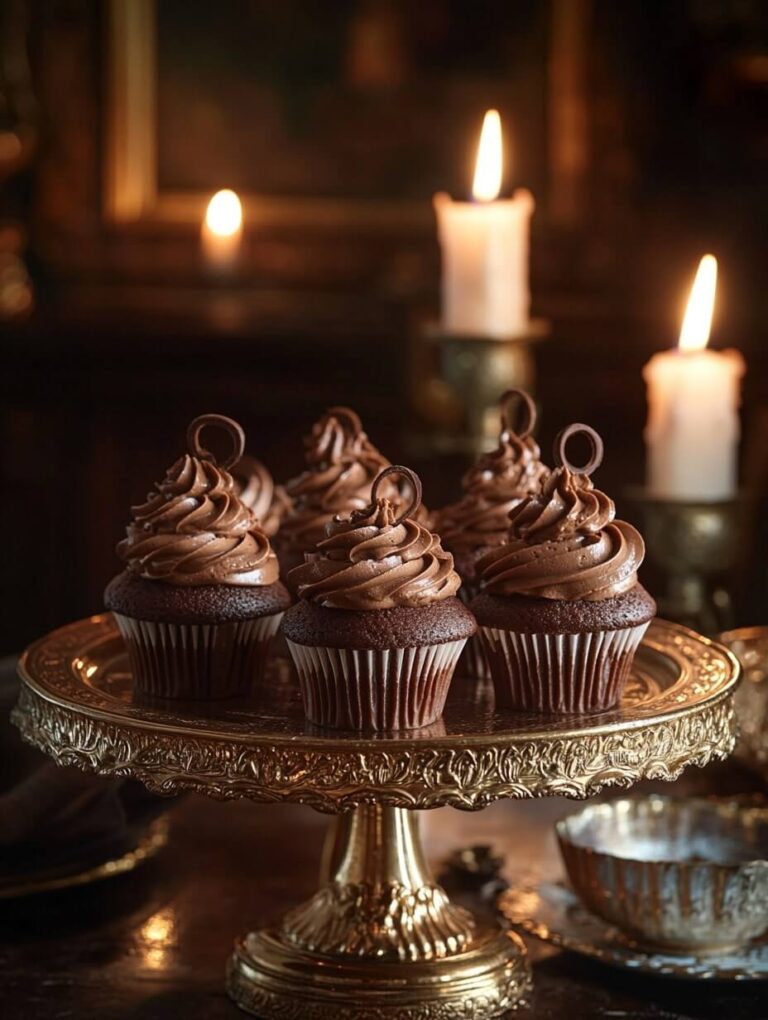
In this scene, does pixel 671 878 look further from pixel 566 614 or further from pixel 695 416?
pixel 695 416

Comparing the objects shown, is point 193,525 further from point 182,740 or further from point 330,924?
point 330,924

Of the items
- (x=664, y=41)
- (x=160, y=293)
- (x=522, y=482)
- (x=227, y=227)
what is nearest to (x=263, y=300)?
(x=160, y=293)

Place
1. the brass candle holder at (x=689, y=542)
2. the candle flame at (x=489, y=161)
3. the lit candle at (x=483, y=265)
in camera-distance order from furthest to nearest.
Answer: the lit candle at (x=483, y=265) < the candle flame at (x=489, y=161) < the brass candle holder at (x=689, y=542)

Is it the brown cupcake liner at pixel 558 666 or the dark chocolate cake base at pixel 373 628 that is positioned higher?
the dark chocolate cake base at pixel 373 628

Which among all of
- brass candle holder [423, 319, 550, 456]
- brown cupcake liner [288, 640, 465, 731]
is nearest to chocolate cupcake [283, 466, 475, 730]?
brown cupcake liner [288, 640, 465, 731]

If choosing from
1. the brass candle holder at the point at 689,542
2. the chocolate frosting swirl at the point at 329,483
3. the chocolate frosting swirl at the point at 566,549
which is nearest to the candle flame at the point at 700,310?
the brass candle holder at the point at 689,542

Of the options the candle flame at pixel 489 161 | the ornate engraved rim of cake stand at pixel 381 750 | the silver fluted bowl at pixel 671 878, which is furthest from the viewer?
the candle flame at pixel 489 161

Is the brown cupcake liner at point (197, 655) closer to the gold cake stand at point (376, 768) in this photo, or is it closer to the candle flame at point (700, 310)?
the gold cake stand at point (376, 768)
